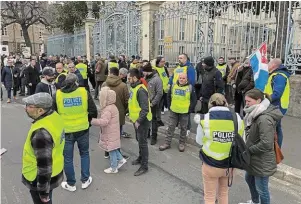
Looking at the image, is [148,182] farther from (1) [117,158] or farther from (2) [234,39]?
(2) [234,39]

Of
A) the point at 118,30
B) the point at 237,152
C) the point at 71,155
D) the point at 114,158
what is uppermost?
the point at 118,30

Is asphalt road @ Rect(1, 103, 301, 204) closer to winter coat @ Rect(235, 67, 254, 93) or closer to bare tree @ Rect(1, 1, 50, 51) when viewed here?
winter coat @ Rect(235, 67, 254, 93)

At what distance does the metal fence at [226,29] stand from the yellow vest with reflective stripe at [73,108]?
594 cm

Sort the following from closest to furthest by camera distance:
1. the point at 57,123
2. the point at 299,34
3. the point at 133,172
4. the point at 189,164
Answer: the point at 57,123 < the point at 133,172 < the point at 189,164 < the point at 299,34

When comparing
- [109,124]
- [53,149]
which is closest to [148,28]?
[109,124]

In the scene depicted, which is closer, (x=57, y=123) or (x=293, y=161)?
(x=57, y=123)

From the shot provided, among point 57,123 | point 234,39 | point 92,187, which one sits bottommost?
point 92,187

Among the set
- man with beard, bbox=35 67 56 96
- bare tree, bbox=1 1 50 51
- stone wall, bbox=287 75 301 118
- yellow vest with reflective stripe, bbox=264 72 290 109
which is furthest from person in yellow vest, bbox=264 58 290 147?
bare tree, bbox=1 1 50 51

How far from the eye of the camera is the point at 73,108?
3.84 m

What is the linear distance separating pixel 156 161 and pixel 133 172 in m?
0.62

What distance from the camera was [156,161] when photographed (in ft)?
17.0

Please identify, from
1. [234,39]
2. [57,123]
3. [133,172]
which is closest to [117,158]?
[133,172]

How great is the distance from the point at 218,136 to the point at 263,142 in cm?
49

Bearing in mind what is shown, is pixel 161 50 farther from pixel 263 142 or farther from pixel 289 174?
pixel 263 142
